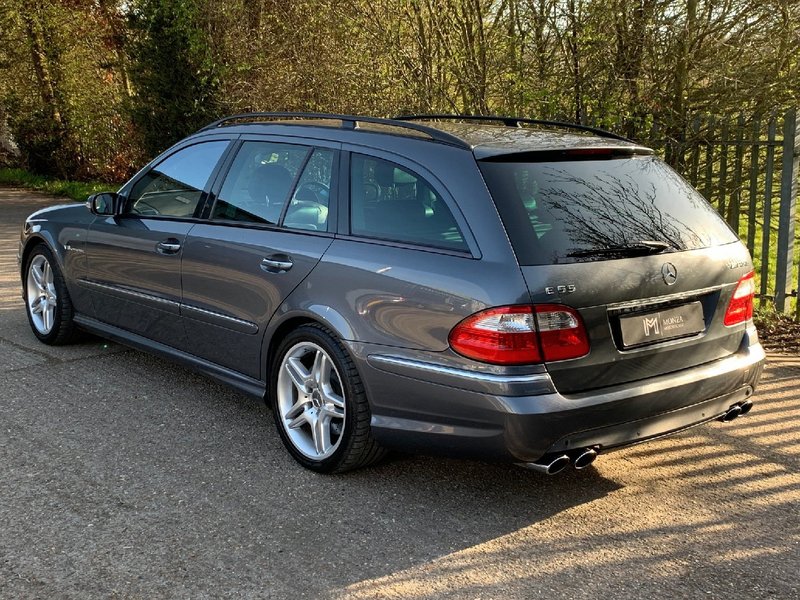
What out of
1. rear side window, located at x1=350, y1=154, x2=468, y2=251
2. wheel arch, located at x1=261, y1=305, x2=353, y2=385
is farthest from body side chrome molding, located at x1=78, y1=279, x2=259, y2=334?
rear side window, located at x1=350, y1=154, x2=468, y2=251

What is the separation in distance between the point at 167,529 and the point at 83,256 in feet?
9.66

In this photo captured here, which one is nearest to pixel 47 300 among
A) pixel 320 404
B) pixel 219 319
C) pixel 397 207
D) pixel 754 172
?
pixel 219 319

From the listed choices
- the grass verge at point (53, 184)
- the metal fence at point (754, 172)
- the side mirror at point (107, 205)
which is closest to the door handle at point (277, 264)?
the side mirror at point (107, 205)

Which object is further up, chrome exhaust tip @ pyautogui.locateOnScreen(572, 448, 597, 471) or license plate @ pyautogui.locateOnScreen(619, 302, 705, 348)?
license plate @ pyautogui.locateOnScreen(619, 302, 705, 348)

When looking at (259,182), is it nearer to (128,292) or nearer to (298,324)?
(298,324)

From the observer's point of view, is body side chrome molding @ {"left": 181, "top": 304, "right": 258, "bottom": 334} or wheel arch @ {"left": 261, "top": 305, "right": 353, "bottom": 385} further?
body side chrome molding @ {"left": 181, "top": 304, "right": 258, "bottom": 334}

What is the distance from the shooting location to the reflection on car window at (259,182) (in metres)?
4.60

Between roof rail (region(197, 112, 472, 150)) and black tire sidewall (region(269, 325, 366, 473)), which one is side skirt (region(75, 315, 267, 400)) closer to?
black tire sidewall (region(269, 325, 366, 473))

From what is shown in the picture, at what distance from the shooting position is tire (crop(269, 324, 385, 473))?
3998mm

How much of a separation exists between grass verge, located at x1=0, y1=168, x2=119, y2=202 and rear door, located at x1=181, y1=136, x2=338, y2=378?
37.5 feet

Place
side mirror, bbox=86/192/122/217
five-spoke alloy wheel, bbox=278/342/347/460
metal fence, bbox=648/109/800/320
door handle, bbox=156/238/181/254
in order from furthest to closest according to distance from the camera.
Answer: metal fence, bbox=648/109/800/320 → side mirror, bbox=86/192/122/217 → door handle, bbox=156/238/181/254 → five-spoke alloy wheel, bbox=278/342/347/460

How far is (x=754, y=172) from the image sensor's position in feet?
23.1

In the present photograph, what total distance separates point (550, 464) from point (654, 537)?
545 millimetres

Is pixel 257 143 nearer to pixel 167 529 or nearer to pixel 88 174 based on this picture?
pixel 167 529
